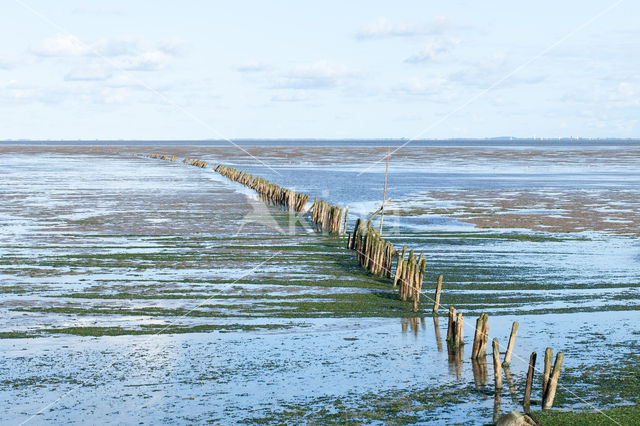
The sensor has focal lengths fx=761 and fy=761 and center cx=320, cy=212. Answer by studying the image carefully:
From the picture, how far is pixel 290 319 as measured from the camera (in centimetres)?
1636

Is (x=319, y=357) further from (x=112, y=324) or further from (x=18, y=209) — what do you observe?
(x=18, y=209)

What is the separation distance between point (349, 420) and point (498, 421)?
7.00 feet

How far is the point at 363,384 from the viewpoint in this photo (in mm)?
12664

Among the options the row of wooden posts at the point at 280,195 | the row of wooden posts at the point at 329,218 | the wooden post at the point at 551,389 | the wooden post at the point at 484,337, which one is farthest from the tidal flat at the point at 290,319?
the row of wooden posts at the point at 280,195

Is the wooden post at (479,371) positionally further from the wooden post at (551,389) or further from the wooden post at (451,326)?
the wooden post at (551,389)

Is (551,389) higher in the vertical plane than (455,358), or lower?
higher

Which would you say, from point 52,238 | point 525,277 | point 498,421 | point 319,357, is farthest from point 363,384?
point 52,238

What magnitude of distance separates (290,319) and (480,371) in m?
4.64

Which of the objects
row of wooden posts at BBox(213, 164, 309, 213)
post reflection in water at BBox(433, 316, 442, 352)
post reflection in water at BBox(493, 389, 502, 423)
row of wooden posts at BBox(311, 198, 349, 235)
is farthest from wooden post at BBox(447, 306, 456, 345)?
row of wooden posts at BBox(213, 164, 309, 213)

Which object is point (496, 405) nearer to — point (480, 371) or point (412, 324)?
point (480, 371)

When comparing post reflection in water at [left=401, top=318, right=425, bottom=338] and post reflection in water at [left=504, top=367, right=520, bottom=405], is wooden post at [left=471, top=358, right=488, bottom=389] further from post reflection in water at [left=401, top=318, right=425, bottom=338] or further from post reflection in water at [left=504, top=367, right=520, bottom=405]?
post reflection in water at [left=401, top=318, right=425, bottom=338]

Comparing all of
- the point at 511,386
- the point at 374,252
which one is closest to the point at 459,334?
the point at 511,386

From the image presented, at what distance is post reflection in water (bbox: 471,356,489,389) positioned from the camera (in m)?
12.7

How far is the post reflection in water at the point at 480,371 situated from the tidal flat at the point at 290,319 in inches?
2.0
